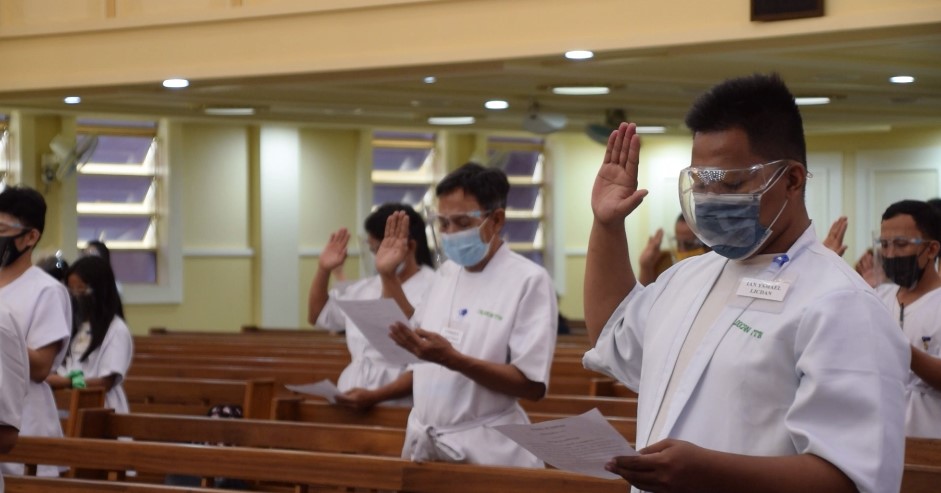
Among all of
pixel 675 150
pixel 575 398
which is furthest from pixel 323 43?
pixel 675 150

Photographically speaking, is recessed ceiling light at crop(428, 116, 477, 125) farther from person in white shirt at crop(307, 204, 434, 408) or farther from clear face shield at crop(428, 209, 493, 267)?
clear face shield at crop(428, 209, 493, 267)

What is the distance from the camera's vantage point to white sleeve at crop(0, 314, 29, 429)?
3.24 meters

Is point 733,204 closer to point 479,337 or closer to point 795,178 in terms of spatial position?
point 795,178

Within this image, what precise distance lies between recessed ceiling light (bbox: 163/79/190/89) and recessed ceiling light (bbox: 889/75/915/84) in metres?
4.92

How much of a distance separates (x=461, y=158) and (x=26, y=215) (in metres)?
10.9

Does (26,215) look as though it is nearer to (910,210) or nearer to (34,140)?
(910,210)

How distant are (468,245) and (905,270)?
1725mm

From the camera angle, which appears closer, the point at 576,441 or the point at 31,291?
→ the point at 576,441

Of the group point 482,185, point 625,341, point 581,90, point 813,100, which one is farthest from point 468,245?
point 813,100

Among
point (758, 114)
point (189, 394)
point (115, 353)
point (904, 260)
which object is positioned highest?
point (758, 114)

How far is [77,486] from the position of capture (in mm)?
4168

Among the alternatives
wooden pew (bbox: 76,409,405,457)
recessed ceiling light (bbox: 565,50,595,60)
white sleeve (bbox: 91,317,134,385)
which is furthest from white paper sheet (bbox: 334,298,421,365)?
recessed ceiling light (bbox: 565,50,595,60)

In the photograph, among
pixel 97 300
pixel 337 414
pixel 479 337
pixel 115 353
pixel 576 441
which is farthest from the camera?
pixel 97 300

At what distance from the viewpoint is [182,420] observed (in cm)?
512
